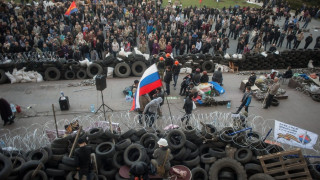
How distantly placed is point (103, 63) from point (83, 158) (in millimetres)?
8792

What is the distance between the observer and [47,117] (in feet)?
33.7

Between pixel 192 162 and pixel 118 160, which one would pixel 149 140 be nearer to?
pixel 118 160

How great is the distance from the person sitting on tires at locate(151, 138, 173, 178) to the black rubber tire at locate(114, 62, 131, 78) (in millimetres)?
8522

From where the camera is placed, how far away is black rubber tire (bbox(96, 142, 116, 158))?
6.82m

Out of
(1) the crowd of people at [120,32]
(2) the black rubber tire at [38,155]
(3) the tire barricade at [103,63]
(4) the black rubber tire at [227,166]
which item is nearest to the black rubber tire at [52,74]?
(3) the tire barricade at [103,63]

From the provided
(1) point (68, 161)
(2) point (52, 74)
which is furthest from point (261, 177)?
(2) point (52, 74)

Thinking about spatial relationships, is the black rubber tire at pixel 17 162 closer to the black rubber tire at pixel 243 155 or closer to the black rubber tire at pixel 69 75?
the black rubber tire at pixel 243 155

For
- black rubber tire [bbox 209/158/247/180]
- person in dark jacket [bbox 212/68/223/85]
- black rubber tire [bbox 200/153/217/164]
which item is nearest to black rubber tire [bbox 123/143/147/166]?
black rubber tire [bbox 200/153/217/164]

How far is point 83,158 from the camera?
19.7 feet

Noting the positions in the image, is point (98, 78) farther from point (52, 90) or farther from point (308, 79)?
point (308, 79)

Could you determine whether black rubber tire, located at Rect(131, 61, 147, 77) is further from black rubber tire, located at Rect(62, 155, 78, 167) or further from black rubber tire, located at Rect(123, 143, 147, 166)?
black rubber tire, located at Rect(62, 155, 78, 167)

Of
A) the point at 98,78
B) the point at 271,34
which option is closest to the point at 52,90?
the point at 98,78

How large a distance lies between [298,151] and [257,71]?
9.91m

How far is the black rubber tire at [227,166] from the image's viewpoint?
6.61 metres
